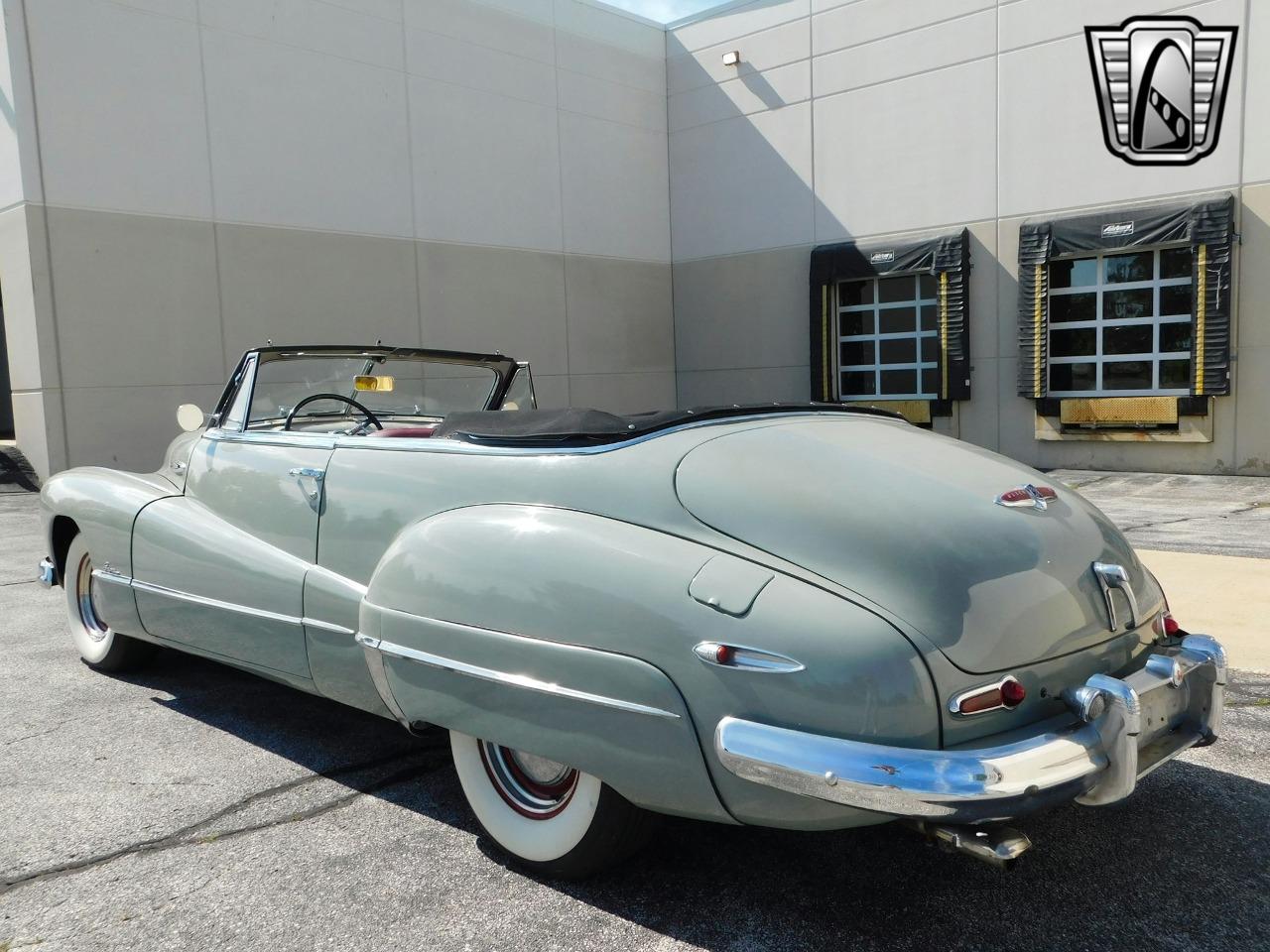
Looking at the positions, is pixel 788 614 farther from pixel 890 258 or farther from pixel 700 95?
pixel 700 95

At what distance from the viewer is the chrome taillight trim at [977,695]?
2111mm

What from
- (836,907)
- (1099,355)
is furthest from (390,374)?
(1099,355)

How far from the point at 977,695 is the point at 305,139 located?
39.5 feet

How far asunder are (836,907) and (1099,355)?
37.6ft

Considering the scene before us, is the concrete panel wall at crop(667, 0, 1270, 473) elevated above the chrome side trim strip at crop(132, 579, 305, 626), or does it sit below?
above

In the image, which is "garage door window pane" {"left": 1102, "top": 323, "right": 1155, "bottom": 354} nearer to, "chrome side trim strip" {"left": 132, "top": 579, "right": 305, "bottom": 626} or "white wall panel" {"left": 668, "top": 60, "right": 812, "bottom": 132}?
"white wall panel" {"left": 668, "top": 60, "right": 812, "bottom": 132}

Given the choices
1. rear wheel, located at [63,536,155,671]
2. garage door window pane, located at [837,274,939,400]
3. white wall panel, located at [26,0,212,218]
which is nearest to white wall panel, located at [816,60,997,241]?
garage door window pane, located at [837,274,939,400]

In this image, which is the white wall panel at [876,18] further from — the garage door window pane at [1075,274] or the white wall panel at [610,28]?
→ the garage door window pane at [1075,274]

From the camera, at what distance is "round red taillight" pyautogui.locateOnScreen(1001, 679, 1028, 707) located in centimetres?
218

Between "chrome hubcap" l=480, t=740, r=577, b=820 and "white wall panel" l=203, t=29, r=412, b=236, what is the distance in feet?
34.6

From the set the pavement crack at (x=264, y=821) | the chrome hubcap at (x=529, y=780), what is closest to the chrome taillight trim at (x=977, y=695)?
the chrome hubcap at (x=529, y=780)

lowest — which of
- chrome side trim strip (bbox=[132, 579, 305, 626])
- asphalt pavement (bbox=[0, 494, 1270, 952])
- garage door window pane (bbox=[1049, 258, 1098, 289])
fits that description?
asphalt pavement (bbox=[0, 494, 1270, 952])

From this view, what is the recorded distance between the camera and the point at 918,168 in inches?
529

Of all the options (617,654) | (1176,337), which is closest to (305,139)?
(1176,337)
